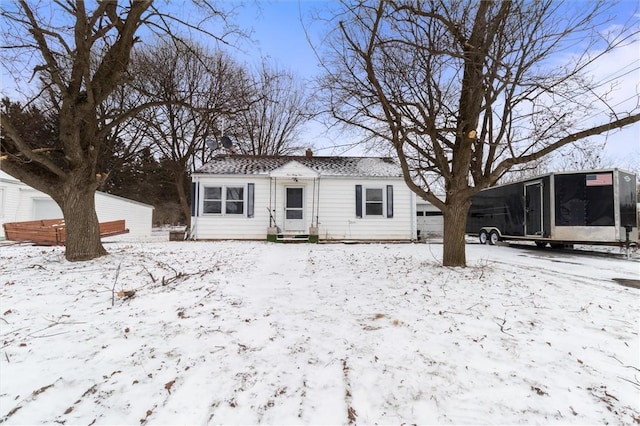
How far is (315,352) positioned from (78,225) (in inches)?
281

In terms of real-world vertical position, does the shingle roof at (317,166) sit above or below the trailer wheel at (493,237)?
above

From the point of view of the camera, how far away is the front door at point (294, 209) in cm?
1470

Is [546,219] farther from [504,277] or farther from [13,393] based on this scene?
[13,393]

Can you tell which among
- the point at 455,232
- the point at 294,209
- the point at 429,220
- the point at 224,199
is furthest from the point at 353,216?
the point at 429,220

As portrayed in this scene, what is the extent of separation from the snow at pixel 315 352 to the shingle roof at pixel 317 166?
974cm

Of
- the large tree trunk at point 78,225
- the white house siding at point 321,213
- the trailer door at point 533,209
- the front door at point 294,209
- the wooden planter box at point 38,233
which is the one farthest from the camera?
the front door at point 294,209

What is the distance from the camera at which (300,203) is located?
14852 mm

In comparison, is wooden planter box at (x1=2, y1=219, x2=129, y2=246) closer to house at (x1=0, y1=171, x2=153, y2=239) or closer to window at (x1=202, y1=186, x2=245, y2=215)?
house at (x1=0, y1=171, x2=153, y2=239)

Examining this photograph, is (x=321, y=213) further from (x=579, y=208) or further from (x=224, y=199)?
(x=579, y=208)

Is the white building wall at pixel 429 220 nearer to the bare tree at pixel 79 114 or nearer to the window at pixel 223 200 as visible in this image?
the window at pixel 223 200

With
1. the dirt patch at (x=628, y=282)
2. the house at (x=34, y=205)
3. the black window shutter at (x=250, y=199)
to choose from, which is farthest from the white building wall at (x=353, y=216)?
the house at (x=34, y=205)

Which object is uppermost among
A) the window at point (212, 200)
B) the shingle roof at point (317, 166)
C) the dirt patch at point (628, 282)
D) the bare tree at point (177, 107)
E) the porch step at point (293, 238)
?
the bare tree at point (177, 107)

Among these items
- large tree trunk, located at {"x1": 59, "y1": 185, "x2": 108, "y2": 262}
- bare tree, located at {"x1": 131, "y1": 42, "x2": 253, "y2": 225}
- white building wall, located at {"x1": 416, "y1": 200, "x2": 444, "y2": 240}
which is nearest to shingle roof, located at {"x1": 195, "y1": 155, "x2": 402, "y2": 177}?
bare tree, located at {"x1": 131, "y1": 42, "x2": 253, "y2": 225}

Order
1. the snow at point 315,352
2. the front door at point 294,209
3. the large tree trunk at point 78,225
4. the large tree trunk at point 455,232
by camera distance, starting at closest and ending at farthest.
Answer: the snow at point 315,352
the large tree trunk at point 455,232
the large tree trunk at point 78,225
the front door at point 294,209
